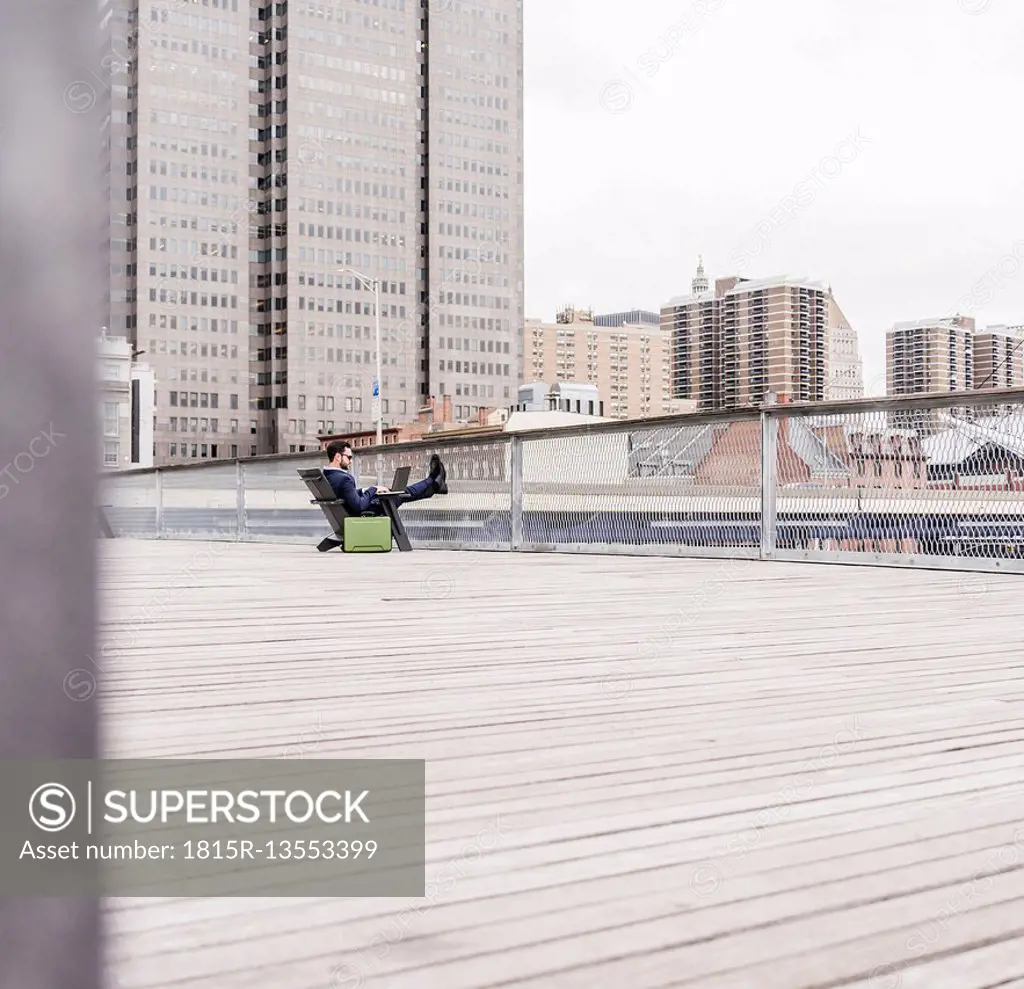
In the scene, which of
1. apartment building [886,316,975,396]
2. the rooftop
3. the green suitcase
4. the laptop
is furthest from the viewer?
the rooftop

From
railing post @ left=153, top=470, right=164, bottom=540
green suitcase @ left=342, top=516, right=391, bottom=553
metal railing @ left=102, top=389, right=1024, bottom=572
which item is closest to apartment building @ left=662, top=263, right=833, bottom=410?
railing post @ left=153, top=470, right=164, bottom=540

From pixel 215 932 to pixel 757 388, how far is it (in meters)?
169

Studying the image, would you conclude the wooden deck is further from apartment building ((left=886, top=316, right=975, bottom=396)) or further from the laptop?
apartment building ((left=886, top=316, right=975, bottom=396))

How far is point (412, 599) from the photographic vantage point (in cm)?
686

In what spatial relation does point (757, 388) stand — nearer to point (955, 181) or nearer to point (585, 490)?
point (955, 181)

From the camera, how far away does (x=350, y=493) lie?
12.4m

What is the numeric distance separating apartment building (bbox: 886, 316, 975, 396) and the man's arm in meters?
108

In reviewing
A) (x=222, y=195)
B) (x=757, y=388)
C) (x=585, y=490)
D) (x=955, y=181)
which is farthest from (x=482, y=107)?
(x=585, y=490)

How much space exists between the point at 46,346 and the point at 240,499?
1564 centimetres

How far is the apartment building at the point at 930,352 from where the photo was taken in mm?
116188

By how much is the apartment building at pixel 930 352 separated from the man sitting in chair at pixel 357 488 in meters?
108

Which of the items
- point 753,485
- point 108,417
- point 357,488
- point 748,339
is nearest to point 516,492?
point 357,488

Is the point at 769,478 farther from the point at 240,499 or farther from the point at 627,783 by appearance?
the point at 240,499

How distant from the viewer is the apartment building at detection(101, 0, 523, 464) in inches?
4599
